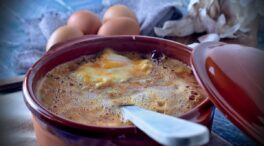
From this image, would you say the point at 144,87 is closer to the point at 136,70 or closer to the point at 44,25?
the point at 136,70

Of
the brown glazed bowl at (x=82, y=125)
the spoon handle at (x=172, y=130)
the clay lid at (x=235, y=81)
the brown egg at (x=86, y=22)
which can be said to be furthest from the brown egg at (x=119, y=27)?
the spoon handle at (x=172, y=130)

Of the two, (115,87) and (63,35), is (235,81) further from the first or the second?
(63,35)

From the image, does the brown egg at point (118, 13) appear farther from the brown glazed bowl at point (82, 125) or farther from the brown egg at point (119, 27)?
the brown glazed bowl at point (82, 125)

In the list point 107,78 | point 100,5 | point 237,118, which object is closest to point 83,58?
point 107,78

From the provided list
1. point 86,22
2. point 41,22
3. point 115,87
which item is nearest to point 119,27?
point 86,22

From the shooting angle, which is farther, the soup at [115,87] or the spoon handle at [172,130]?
the soup at [115,87]

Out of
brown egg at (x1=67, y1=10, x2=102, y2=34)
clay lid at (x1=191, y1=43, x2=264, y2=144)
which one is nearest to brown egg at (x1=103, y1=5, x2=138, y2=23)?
brown egg at (x1=67, y1=10, x2=102, y2=34)
